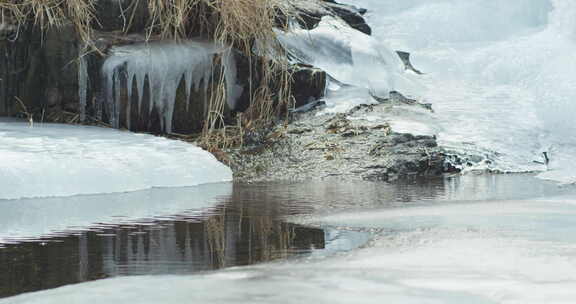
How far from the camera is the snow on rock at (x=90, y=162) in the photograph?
12.4 ft

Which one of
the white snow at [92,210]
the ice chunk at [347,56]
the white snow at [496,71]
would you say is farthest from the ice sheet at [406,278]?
the ice chunk at [347,56]

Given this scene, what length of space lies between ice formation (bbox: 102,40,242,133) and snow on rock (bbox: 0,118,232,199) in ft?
1.38

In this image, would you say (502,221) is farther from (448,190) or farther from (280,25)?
(280,25)

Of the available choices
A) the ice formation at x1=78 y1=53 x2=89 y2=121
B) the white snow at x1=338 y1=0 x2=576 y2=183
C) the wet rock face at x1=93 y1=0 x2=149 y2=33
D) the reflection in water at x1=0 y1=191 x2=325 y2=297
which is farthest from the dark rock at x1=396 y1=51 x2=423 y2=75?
the reflection in water at x1=0 y1=191 x2=325 y2=297

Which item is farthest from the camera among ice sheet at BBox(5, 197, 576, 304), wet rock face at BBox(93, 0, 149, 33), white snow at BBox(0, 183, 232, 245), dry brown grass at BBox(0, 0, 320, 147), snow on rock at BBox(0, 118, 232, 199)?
wet rock face at BBox(93, 0, 149, 33)

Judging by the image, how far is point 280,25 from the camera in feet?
23.1

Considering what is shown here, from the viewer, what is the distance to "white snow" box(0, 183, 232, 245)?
2.79m

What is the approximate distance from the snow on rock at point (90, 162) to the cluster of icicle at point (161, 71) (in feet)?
1.31

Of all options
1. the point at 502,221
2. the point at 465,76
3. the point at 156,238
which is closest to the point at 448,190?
the point at 502,221

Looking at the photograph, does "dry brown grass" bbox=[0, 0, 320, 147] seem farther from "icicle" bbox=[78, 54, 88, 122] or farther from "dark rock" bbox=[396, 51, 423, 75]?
"dark rock" bbox=[396, 51, 423, 75]

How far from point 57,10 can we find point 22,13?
211mm

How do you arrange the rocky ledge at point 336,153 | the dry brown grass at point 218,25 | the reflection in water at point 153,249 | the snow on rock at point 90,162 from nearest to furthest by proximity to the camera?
the reflection in water at point 153,249 → the snow on rock at point 90,162 → the rocky ledge at point 336,153 → the dry brown grass at point 218,25

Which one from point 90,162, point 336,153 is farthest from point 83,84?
point 336,153

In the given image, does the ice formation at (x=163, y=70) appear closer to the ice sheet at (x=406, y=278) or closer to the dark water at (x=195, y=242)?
the dark water at (x=195, y=242)
